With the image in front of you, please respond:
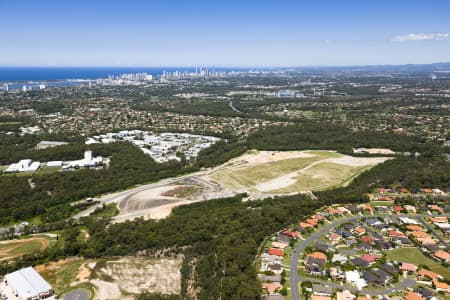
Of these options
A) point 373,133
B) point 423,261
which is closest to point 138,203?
point 423,261

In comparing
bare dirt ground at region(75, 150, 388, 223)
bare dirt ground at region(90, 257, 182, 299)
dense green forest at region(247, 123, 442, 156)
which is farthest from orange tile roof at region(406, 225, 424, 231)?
dense green forest at region(247, 123, 442, 156)

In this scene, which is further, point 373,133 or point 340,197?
point 373,133

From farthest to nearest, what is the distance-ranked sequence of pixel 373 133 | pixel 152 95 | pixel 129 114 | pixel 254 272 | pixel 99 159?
pixel 152 95 → pixel 129 114 → pixel 373 133 → pixel 99 159 → pixel 254 272

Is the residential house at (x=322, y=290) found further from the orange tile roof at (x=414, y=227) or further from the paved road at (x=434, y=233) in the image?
the orange tile roof at (x=414, y=227)

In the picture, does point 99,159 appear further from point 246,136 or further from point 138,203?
point 246,136

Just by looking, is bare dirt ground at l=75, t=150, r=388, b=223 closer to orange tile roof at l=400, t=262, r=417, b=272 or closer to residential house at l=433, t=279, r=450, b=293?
orange tile roof at l=400, t=262, r=417, b=272

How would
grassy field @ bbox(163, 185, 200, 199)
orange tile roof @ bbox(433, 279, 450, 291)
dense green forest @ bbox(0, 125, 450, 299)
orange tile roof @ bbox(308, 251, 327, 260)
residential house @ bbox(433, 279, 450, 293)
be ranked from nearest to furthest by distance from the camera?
residential house @ bbox(433, 279, 450, 293) < orange tile roof @ bbox(433, 279, 450, 291) < dense green forest @ bbox(0, 125, 450, 299) < orange tile roof @ bbox(308, 251, 327, 260) < grassy field @ bbox(163, 185, 200, 199)

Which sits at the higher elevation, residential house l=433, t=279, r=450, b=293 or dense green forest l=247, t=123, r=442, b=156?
dense green forest l=247, t=123, r=442, b=156

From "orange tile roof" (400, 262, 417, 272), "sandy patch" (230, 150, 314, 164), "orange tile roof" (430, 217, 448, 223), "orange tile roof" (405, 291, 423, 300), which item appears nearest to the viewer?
"orange tile roof" (405, 291, 423, 300)
